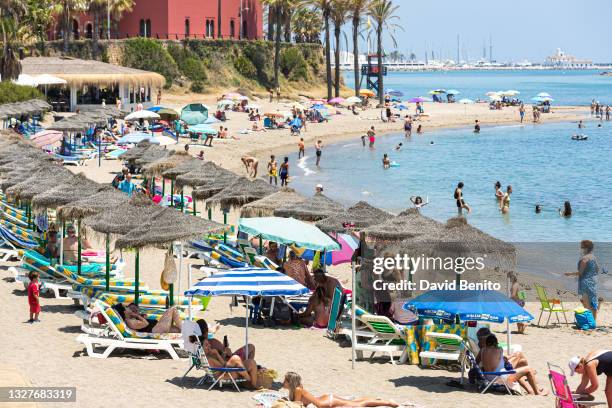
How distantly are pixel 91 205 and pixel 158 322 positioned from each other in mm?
3728

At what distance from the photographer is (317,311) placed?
54.4 feet

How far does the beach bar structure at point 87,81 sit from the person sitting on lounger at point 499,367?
152 ft

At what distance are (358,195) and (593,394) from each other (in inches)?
1065

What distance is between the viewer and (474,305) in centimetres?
1315

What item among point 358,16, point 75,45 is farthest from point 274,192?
point 358,16

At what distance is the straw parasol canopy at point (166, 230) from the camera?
15.4 metres

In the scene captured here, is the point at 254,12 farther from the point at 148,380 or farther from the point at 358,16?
the point at 148,380

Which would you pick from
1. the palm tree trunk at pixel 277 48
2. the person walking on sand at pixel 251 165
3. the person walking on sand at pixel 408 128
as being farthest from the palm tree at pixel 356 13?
the person walking on sand at pixel 251 165

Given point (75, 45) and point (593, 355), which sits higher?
point (75, 45)

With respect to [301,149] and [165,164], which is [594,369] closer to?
[165,164]

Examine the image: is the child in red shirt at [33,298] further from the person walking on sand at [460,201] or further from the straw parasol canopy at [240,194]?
the person walking on sand at [460,201]

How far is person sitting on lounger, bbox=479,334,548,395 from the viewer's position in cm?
1280

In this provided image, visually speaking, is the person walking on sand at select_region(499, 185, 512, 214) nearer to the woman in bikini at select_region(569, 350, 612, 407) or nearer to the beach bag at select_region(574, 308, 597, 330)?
the beach bag at select_region(574, 308, 597, 330)

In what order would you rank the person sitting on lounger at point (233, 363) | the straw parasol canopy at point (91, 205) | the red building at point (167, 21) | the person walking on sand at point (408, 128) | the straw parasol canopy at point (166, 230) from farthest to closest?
the red building at point (167, 21) < the person walking on sand at point (408, 128) < the straw parasol canopy at point (91, 205) < the straw parasol canopy at point (166, 230) < the person sitting on lounger at point (233, 363)
